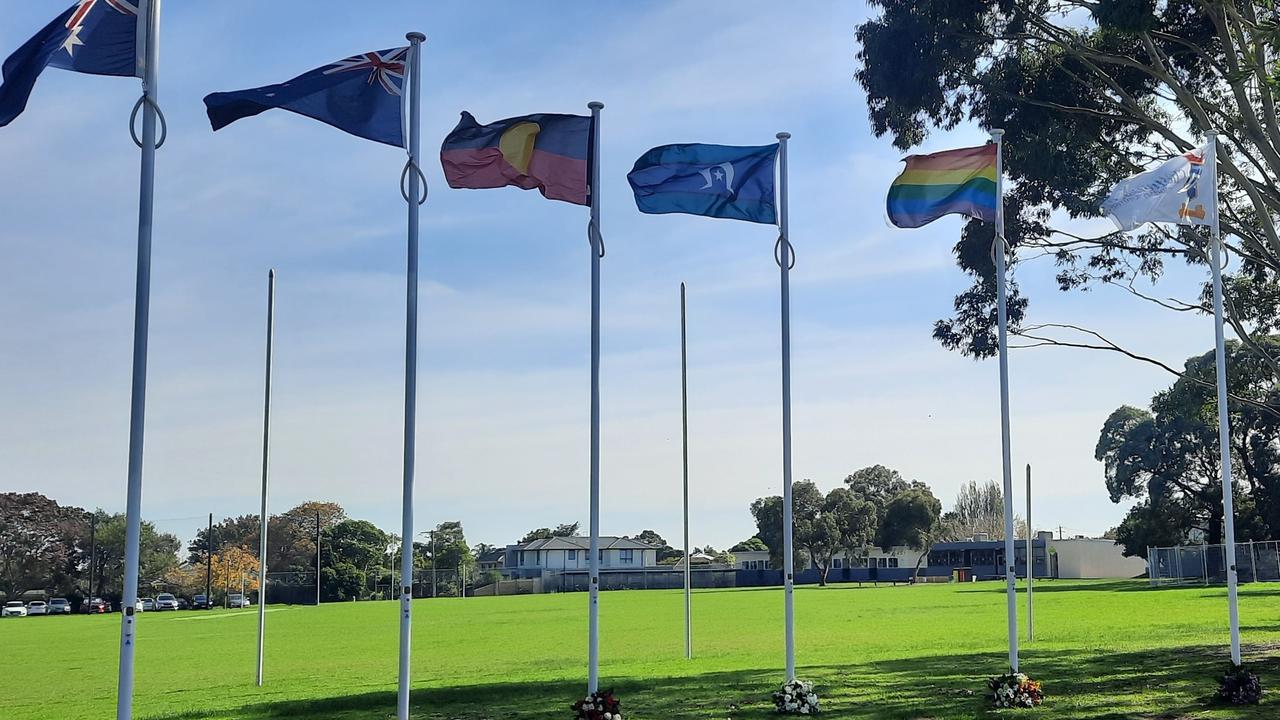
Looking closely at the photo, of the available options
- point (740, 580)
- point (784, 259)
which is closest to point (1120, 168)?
point (784, 259)

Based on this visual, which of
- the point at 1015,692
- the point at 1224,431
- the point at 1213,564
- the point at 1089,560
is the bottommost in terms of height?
the point at 1089,560

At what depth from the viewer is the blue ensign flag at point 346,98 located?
12539 mm

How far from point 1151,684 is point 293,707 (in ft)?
39.8

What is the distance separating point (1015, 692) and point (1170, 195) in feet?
21.8

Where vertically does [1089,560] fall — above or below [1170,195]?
below

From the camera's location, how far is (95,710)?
65.1 feet

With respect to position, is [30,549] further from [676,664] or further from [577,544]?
[676,664]

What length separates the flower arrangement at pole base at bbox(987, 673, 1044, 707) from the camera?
15.1 m

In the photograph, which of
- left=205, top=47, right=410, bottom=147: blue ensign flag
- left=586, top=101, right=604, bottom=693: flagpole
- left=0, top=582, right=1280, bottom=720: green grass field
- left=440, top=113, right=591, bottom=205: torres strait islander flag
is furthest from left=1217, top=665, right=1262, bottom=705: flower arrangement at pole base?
left=205, top=47, right=410, bottom=147: blue ensign flag

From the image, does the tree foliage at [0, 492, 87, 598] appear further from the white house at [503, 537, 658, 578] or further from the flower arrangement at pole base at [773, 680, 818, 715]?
the flower arrangement at pole base at [773, 680, 818, 715]

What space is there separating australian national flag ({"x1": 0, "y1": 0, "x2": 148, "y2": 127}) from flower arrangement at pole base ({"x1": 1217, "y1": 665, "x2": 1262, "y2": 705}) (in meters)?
13.7

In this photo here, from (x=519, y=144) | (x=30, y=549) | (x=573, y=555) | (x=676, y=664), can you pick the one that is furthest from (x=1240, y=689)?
(x=573, y=555)

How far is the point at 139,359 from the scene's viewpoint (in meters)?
11.1

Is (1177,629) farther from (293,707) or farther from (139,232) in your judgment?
(139,232)
